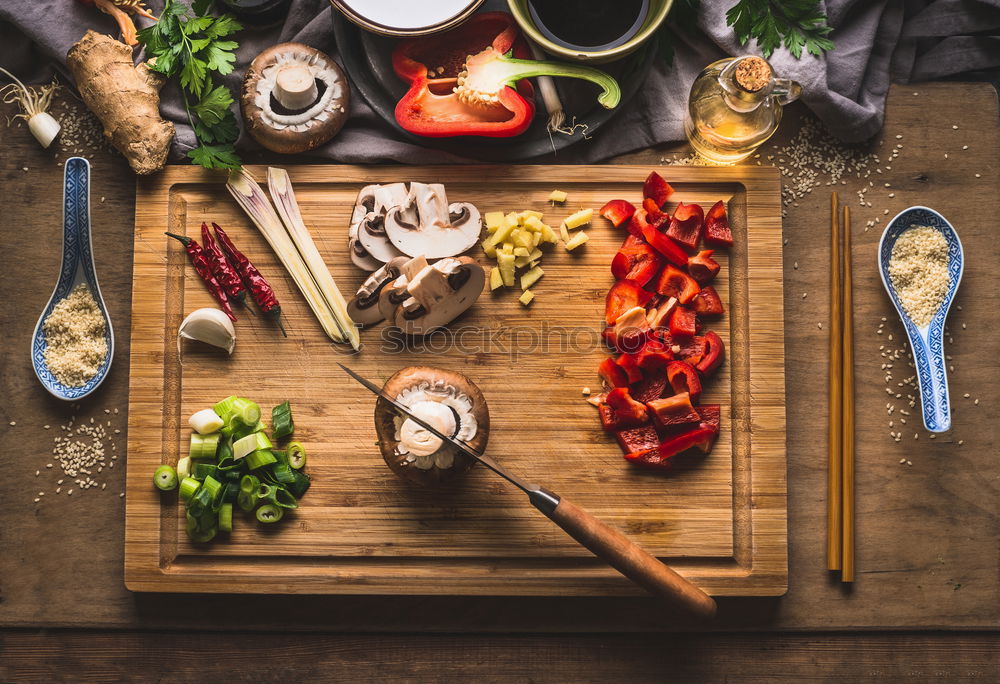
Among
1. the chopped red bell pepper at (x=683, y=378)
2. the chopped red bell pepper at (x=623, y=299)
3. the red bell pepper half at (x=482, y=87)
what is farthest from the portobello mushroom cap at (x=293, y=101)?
the chopped red bell pepper at (x=683, y=378)

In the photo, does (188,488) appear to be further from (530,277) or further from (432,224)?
(530,277)

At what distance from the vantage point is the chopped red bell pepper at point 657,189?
2.96m

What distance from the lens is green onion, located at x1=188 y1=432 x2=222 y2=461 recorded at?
2912 millimetres

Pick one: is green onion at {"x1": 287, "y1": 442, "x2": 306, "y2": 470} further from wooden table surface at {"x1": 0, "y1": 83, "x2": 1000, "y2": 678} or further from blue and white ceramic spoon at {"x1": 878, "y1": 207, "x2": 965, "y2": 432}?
blue and white ceramic spoon at {"x1": 878, "y1": 207, "x2": 965, "y2": 432}

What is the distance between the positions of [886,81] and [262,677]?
3692 mm

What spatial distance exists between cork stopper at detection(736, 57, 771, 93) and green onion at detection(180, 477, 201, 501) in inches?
103

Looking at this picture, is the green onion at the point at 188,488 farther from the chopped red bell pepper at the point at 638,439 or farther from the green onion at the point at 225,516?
the chopped red bell pepper at the point at 638,439

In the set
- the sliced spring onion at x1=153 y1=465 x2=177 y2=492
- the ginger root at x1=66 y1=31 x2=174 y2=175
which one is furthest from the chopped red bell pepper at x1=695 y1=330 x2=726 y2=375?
the ginger root at x1=66 y1=31 x2=174 y2=175

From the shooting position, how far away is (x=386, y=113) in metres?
3.04

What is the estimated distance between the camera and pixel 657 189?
298 centimetres

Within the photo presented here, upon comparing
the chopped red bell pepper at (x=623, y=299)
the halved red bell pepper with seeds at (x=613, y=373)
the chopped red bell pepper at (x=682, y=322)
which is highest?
the chopped red bell pepper at (x=623, y=299)

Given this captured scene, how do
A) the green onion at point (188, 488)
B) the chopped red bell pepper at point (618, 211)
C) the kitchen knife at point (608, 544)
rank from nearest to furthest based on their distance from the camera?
the kitchen knife at point (608, 544)
the green onion at point (188, 488)
the chopped red bell pepper at point (618, 211)

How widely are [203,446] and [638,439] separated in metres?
1.74

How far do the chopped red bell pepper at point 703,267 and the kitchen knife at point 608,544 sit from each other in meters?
1.07
